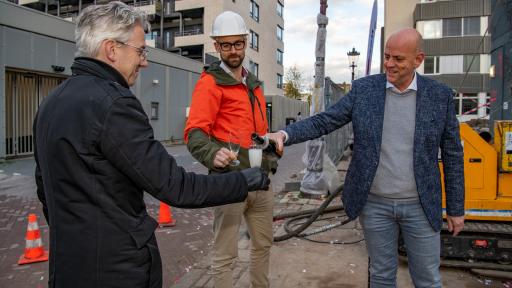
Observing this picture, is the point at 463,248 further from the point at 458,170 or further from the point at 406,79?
the point at 406,79

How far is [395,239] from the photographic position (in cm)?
278

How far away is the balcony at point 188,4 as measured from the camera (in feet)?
110

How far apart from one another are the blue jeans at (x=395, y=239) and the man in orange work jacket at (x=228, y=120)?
0.82 metres

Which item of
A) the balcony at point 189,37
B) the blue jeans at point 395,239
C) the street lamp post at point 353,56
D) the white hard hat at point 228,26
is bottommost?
the blue jeans at point 395,239

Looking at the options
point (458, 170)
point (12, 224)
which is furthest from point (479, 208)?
point (12, 224)

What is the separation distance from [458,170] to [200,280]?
8.90 ft

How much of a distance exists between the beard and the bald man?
668mm

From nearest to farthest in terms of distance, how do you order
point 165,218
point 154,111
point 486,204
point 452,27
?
1. point 486,204
2. point 165,218
3. point 154,111
4. point 452,27

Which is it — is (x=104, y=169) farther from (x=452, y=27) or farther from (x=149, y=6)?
(x=149, y=6)

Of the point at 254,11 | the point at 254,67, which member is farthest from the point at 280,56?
the point at 254,67

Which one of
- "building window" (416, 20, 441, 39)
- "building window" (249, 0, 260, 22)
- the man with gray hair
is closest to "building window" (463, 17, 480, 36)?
"building window" (416, 20, 441, 39)

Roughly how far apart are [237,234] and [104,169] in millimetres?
1539

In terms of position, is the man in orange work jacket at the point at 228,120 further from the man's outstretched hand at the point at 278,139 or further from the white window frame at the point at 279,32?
the white window frame at the point at 279,32

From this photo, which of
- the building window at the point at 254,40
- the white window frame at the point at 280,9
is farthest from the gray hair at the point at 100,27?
the white window frame at the point at 280,9
